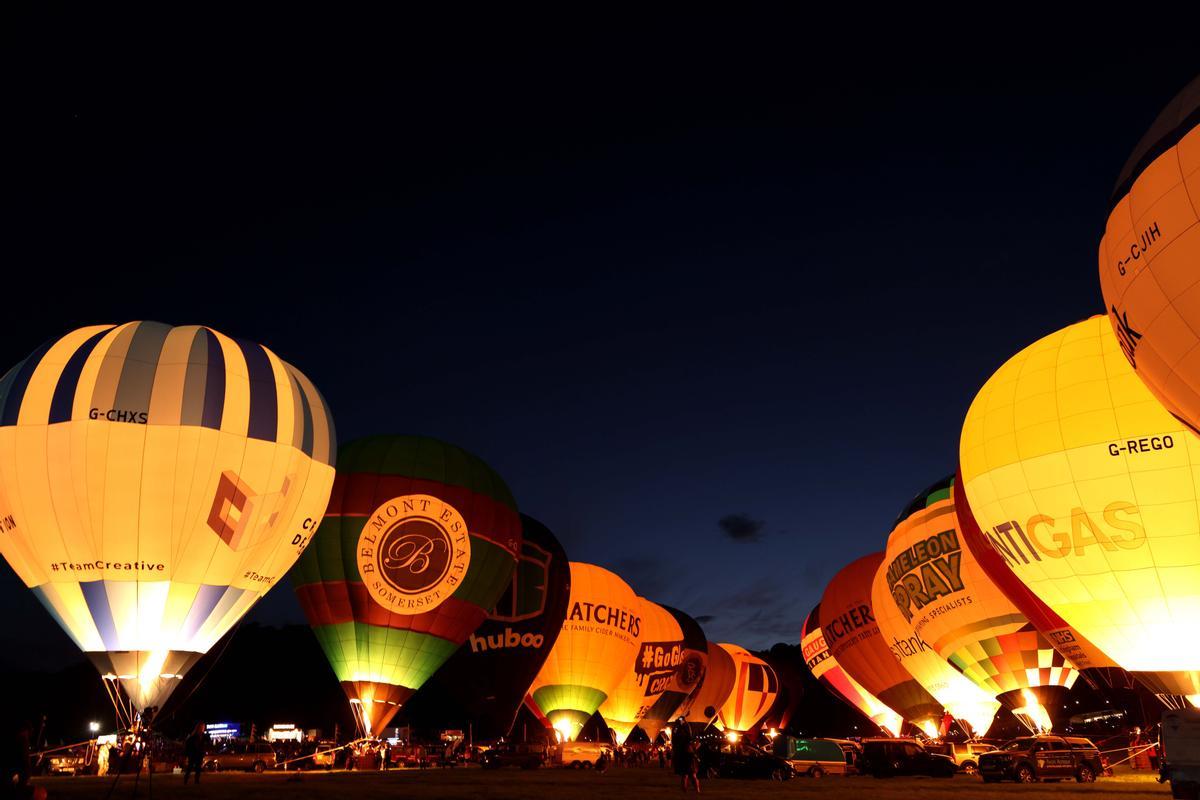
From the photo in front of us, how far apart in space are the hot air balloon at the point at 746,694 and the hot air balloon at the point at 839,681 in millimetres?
8092

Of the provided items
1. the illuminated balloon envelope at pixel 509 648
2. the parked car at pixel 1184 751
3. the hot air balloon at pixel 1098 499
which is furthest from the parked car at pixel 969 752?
the parked car at pixel 1184 751

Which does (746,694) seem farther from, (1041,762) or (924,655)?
(1041,762)

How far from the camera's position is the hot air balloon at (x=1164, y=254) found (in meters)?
11.8

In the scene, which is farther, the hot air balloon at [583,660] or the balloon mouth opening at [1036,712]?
the hot air balloon at [583,660]

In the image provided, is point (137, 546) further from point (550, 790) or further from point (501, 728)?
point (501, 728)

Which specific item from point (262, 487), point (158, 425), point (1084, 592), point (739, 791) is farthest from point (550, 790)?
point (1084, 592)

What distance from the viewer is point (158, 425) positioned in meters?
15.5

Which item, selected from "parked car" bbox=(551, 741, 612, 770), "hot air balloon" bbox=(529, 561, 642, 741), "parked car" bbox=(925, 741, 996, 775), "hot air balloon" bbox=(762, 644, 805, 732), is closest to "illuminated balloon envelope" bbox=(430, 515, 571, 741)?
"parked car" bbox=(551, 741, 612, 770)

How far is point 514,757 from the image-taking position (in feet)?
84.2

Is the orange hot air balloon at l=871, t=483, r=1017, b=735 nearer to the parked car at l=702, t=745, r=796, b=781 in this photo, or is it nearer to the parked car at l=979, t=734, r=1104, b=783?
the parked car at l=979, t=734, r=1104, b=783

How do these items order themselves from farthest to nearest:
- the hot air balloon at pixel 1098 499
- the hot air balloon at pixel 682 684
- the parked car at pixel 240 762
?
Answer: the hot air balloon at pixel 682 684, the parked car at pixel 240 762, the hot air balloon at pixel 1098 499

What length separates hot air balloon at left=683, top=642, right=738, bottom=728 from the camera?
48.0 metres

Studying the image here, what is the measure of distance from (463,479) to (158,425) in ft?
27.6

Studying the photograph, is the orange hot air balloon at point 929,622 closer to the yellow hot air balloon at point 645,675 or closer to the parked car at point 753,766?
the parked car at point 753,766
